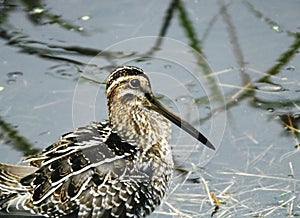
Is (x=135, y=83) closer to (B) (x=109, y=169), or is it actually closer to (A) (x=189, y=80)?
(B) (x=109, y=169)

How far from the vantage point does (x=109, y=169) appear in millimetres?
5707

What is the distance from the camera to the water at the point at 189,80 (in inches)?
253

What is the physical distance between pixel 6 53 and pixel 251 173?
2862 millimetres

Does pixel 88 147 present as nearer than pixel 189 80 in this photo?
Yes

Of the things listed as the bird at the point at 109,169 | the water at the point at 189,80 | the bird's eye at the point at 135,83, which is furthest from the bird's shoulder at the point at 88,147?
the water at the point at 189,80

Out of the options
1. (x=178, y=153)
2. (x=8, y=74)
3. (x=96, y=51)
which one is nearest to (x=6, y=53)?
(x=8, y=74)

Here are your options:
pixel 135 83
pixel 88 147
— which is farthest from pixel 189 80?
pixel 88 147

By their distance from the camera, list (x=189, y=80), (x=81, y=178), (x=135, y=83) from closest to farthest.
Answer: (x=81, y=178)
(x=135, y=83)
(x=189, y=80)

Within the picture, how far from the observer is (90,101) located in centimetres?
729

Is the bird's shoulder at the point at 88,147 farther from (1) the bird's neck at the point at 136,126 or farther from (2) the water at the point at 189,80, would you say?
(2) the water at the point at 189,80

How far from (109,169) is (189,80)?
2.01 meters

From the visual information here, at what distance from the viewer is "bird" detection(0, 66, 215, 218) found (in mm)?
5645

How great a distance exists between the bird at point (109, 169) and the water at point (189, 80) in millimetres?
472

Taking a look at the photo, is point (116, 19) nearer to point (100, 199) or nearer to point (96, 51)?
point (96, 51)
